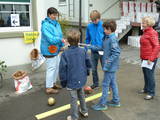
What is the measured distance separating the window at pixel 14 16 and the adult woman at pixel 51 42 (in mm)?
1604

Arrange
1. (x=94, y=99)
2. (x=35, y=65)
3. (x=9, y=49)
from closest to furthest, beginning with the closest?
(x=94, y=99)
(x=9, y=49)
(x=35, y=65)

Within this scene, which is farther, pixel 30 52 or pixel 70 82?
pixel 30 52

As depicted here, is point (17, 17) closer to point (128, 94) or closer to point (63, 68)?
point (63, 68)

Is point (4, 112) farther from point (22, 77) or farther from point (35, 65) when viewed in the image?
point (35, 65)

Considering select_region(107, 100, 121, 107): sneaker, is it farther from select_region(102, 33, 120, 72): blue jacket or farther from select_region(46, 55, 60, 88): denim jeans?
select_region(46, 55, 60, 88): denim jeans

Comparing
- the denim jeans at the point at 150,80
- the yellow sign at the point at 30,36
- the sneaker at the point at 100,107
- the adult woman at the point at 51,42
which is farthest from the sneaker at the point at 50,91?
the denim jeans at the point at 150,80

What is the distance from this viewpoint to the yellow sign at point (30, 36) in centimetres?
554

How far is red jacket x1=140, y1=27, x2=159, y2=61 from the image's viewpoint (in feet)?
12.5

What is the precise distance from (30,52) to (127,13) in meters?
6.42

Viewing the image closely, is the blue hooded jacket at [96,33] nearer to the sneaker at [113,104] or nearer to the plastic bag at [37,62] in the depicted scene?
the sneaker at [113,104]

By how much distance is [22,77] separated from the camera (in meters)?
4.57

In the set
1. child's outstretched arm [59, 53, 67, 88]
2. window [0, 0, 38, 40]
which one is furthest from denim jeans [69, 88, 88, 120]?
window [0, 0, 38, 40]

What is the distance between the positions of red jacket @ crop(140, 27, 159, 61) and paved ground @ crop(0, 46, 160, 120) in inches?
33.7

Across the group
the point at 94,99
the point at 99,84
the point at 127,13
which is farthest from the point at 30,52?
the point at 127,13
